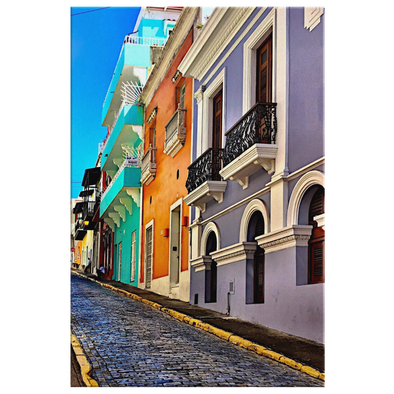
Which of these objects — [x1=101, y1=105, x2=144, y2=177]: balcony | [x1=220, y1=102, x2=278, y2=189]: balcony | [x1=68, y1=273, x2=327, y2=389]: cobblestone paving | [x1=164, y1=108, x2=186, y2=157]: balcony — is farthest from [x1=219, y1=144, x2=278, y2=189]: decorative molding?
[x1=101, y1=105, x2=144, y2=177]: balcony

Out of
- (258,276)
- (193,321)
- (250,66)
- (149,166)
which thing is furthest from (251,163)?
(149,166)

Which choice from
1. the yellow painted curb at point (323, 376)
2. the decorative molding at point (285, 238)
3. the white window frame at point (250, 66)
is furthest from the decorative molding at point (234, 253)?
the yellow painted curb at point (323, 376)

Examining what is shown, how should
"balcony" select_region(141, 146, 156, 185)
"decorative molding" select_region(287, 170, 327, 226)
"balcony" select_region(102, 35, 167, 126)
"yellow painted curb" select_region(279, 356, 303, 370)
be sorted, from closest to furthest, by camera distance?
1. "yellow painted curb" select_region(279, 356, 303, 370)
2. "decorative molding" select_region(287, 170, 327, 226)
3. "balcony" select_region(141, 146, 156, 185)
4. "balcony" select_region(102, 35, 167, 126)

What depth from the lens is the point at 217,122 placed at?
40.5 ft

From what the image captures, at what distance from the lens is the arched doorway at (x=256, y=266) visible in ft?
31.8

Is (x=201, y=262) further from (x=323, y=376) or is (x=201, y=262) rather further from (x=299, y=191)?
(x=323, y=376)

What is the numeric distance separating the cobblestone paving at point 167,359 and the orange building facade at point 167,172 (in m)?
4.04

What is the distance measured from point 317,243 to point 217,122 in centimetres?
495

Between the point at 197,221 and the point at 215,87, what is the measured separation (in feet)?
8.66

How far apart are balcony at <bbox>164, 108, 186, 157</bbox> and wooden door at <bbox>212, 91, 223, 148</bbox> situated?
1694 mm

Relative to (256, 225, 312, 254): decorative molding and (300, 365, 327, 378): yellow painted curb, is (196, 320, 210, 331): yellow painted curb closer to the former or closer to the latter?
(256, 225, 312, 254): decorative molding

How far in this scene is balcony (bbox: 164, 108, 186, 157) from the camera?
1412cm
